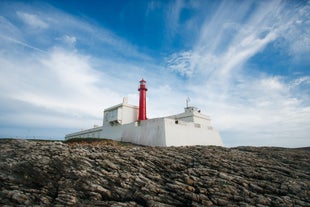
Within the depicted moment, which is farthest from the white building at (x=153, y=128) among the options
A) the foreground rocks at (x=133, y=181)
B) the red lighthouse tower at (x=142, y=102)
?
the foreground rocks at (x=133, y=181)

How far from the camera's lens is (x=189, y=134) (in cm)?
2778

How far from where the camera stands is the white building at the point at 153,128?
25.6m

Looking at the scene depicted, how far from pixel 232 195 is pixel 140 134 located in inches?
771

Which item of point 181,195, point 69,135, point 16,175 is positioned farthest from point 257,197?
point 69,135

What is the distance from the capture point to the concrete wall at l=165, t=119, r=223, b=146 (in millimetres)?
25381

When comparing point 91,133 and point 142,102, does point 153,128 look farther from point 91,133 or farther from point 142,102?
point 91,133

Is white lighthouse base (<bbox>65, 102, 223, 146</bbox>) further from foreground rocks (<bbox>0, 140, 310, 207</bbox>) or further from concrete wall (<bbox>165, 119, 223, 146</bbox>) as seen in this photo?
foreground rocks (<bbox>0, 140, 310, 207</bbox>)

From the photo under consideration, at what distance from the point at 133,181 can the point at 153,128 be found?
16.0m

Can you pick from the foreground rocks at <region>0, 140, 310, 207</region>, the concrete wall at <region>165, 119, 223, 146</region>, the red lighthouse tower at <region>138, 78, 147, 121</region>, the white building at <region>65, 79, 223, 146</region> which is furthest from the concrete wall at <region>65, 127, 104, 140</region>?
the foreground rocks at <region>0, 140, 310, 207</region>

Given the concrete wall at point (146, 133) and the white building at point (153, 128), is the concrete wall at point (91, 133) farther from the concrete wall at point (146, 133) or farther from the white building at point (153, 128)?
the concrete wall at point (146, 133)

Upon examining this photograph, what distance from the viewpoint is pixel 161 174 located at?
1241cm

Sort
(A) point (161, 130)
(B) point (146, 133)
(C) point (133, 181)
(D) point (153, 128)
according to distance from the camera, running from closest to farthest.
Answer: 1. (C) point (133, 181)
2. (A) point (161, 130)
3. (D) point (153, 128)
4. (B) point (146, 133)

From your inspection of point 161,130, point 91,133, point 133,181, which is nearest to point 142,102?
point 161,130

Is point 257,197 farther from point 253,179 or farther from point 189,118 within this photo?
point 189,118
